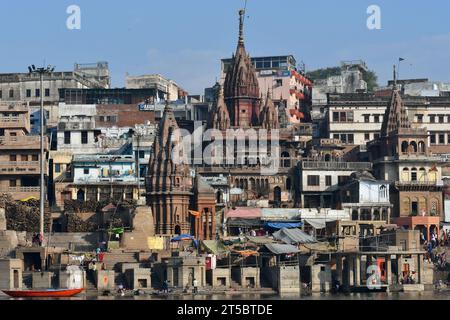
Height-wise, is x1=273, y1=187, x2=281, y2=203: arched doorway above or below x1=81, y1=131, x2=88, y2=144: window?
below

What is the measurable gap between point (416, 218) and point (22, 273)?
1118 inches

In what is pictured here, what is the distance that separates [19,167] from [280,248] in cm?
2160

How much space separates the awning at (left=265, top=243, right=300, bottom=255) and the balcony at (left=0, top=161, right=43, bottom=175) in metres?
19.4

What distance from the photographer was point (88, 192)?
289 ft

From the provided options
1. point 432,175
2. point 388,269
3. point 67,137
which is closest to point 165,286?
point 388,269

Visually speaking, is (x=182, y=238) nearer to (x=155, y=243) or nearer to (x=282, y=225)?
(x=155, y=243)

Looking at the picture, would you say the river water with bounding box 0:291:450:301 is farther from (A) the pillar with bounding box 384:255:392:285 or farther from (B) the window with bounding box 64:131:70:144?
(B) the window with bounding box 64:131:70:144

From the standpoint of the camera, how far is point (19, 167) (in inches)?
3521

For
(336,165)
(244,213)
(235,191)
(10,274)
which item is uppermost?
(336,165)

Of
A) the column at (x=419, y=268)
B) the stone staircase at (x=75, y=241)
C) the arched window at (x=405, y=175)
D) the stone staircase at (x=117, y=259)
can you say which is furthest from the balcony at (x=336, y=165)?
the stone staircase at (x=117, y=259)

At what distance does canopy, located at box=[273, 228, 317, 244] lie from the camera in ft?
261

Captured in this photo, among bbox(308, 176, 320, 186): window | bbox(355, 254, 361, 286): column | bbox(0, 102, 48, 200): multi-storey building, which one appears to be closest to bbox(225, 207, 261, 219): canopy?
bbox(308, 176, 320, 186): window

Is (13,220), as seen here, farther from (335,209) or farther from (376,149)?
(376,149)
